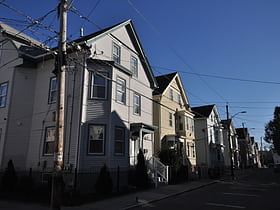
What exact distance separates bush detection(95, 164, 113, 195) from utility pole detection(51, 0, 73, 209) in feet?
18.1

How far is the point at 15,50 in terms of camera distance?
1778 centimetres

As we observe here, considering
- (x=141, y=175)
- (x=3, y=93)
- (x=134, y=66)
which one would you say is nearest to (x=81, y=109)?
(x=141, y=175)

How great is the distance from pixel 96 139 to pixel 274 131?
39.6m

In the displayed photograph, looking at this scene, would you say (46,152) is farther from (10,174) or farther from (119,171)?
(119,171)

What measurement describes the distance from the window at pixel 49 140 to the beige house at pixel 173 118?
1097 centimetres

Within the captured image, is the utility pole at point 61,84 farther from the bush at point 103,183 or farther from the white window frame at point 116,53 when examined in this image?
the white window frame at point 116,53

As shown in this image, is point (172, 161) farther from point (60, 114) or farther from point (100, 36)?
point (60, 114)

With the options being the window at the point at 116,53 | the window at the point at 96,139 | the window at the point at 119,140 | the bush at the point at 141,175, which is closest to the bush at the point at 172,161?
the bush at the point at 141,175

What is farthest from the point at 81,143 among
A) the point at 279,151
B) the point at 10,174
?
the point at 279,151

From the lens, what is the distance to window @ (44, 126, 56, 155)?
1548cm

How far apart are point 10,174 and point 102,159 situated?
579 cm

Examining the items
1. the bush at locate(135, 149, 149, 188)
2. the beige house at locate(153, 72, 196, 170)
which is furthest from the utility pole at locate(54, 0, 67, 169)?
the beige house at locate(153, 72, 196, 170)

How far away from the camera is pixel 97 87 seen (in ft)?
52.9

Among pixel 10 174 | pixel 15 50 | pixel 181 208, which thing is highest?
pixel 15 50
